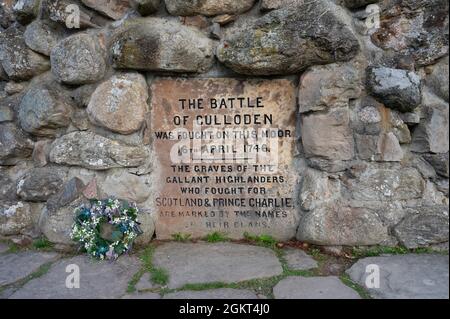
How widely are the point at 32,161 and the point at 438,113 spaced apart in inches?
114

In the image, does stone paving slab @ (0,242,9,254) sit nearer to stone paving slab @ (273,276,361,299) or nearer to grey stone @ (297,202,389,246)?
stone paving slab @ (273,276,361,299)

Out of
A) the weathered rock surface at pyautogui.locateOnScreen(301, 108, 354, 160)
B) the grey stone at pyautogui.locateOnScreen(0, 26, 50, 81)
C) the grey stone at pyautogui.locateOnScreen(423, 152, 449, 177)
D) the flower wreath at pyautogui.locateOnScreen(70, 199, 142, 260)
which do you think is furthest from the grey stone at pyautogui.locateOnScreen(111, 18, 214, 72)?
the grey stone at pyautogui.locateOnScreen(423, 152, 449, 177)

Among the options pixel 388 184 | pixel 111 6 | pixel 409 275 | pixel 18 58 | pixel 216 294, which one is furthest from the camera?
pixel 18 58

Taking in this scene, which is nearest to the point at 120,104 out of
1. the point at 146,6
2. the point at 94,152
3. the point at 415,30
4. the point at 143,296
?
the point at 94,152

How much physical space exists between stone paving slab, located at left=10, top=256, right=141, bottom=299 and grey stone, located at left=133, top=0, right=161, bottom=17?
167 centimetres

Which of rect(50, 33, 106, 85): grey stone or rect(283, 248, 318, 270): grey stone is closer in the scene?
rect(283, 248, 318, 270): grey stone

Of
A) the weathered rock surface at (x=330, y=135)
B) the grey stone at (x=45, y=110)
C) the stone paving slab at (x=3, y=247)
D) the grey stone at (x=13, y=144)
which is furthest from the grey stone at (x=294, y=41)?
the stone paving slab at (x=3, y=247)

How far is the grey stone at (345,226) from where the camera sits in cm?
263

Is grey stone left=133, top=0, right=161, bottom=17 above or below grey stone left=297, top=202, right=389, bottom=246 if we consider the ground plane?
above

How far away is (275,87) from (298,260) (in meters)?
1.18

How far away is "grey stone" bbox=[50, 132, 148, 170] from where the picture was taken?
2.81 m

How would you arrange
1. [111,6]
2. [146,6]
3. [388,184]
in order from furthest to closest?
[111,6] < [146,6] < [388,184]

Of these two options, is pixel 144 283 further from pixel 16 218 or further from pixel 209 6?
pixel 209 6

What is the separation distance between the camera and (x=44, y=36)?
2.94 m
